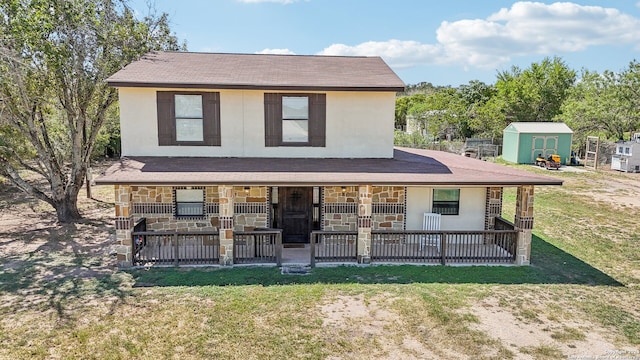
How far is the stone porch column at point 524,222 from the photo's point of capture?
10.8 meters

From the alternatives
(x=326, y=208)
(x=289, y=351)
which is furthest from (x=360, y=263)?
(x=289, y=351)

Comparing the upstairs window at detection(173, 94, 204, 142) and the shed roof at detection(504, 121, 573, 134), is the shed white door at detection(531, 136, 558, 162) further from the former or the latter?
the upstairs window at detection(173, 94, 204, 142)

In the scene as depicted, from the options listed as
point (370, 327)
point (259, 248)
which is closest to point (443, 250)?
point (370, 327)

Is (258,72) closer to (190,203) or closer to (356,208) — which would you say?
(190,203)

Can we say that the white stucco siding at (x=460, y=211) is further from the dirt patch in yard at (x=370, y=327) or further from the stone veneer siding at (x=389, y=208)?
the dirt patch in yard at (x=370, y=327)

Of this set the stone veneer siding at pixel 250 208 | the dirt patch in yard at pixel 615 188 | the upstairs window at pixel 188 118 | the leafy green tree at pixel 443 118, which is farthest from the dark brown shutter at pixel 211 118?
the leafy green tree at pixel 443 118

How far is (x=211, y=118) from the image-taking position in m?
12.1

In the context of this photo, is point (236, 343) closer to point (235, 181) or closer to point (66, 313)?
point (66, 313)

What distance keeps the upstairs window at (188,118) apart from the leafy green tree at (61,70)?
13.4 ft

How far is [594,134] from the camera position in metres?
34.5

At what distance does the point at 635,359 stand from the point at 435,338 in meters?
2.97

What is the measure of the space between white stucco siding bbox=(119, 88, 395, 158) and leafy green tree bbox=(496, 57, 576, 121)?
33.4 m

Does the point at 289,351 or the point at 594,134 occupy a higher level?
the point at 594,134

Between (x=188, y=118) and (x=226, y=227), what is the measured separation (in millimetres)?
3539
